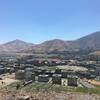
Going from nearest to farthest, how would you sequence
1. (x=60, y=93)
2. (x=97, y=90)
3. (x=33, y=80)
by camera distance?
1. (x=60, y=93)
2. (x=97, y=90)
3. (x=33, y=80)

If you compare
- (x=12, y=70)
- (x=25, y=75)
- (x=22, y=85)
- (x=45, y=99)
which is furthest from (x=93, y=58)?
(x=45, y=99)

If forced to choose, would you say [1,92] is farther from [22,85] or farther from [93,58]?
[93,58]

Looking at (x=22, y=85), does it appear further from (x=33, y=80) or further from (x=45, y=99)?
(x=45, y=99)

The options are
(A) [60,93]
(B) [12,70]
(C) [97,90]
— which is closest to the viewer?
(A) [60,93]

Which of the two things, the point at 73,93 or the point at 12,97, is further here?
the point at 73,93

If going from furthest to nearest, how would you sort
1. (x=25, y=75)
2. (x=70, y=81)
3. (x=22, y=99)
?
(x=25, y=75) → (x=70, y=81) → (x=22, y=99)

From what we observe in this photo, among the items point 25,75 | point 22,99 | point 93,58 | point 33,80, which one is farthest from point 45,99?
point 93,58
